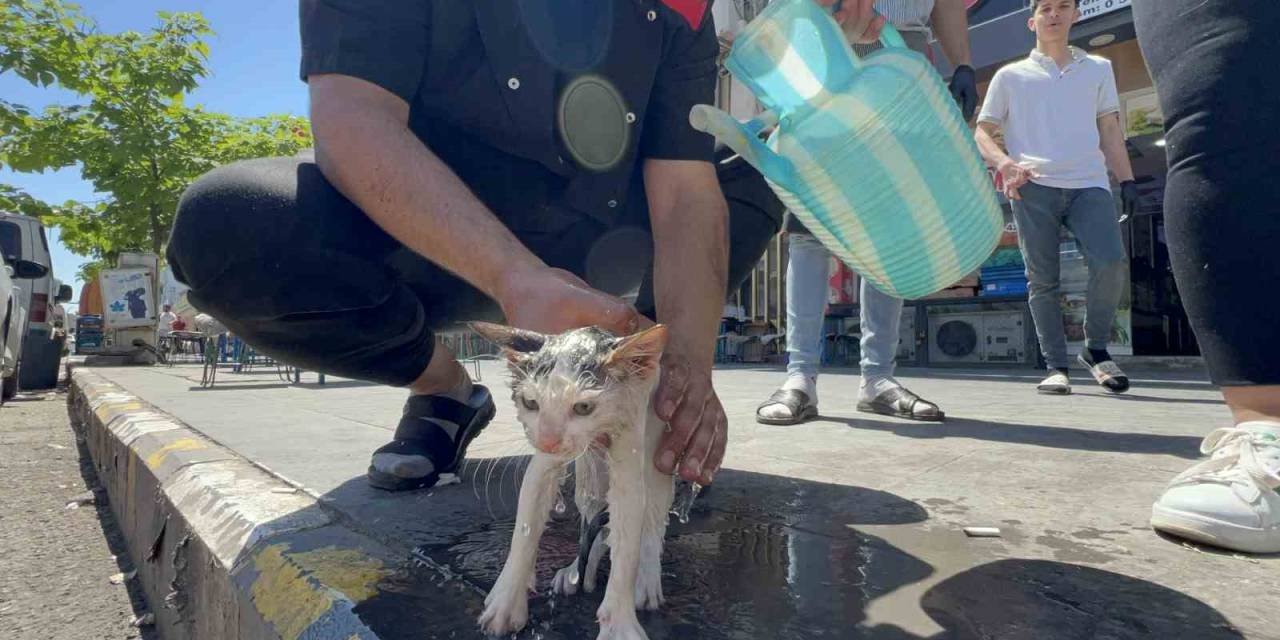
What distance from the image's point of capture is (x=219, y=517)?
143 cm

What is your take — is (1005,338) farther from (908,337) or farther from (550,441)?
(550,441)

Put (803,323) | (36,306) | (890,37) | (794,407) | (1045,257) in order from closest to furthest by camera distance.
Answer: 1. (890,37)
2. (794,407)
3. (803,323)
4. (1045,257)
5. (36,306)

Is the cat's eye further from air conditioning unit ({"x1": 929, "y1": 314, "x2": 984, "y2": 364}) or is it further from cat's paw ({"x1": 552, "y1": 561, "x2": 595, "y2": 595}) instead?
air conditioning unit ({"x1": 929, "y1": 314, "x2": 984, "y2": 364})

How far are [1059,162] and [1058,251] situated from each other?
471 millimetres

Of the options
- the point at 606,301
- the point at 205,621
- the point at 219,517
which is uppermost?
the point at 606,301

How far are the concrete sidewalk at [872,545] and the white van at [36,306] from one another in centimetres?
752

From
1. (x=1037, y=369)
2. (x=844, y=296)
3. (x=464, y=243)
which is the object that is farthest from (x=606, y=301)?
(x=844, y=296)

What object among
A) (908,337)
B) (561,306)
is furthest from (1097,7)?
(561,306)

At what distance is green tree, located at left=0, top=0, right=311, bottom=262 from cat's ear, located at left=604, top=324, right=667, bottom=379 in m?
11.9

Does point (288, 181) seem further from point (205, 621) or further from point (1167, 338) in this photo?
point (1167, 338)

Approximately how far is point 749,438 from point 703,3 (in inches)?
52.0

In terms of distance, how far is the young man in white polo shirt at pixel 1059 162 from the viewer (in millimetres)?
3557

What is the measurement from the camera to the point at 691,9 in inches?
66.4

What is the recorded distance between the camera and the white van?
7711mm
